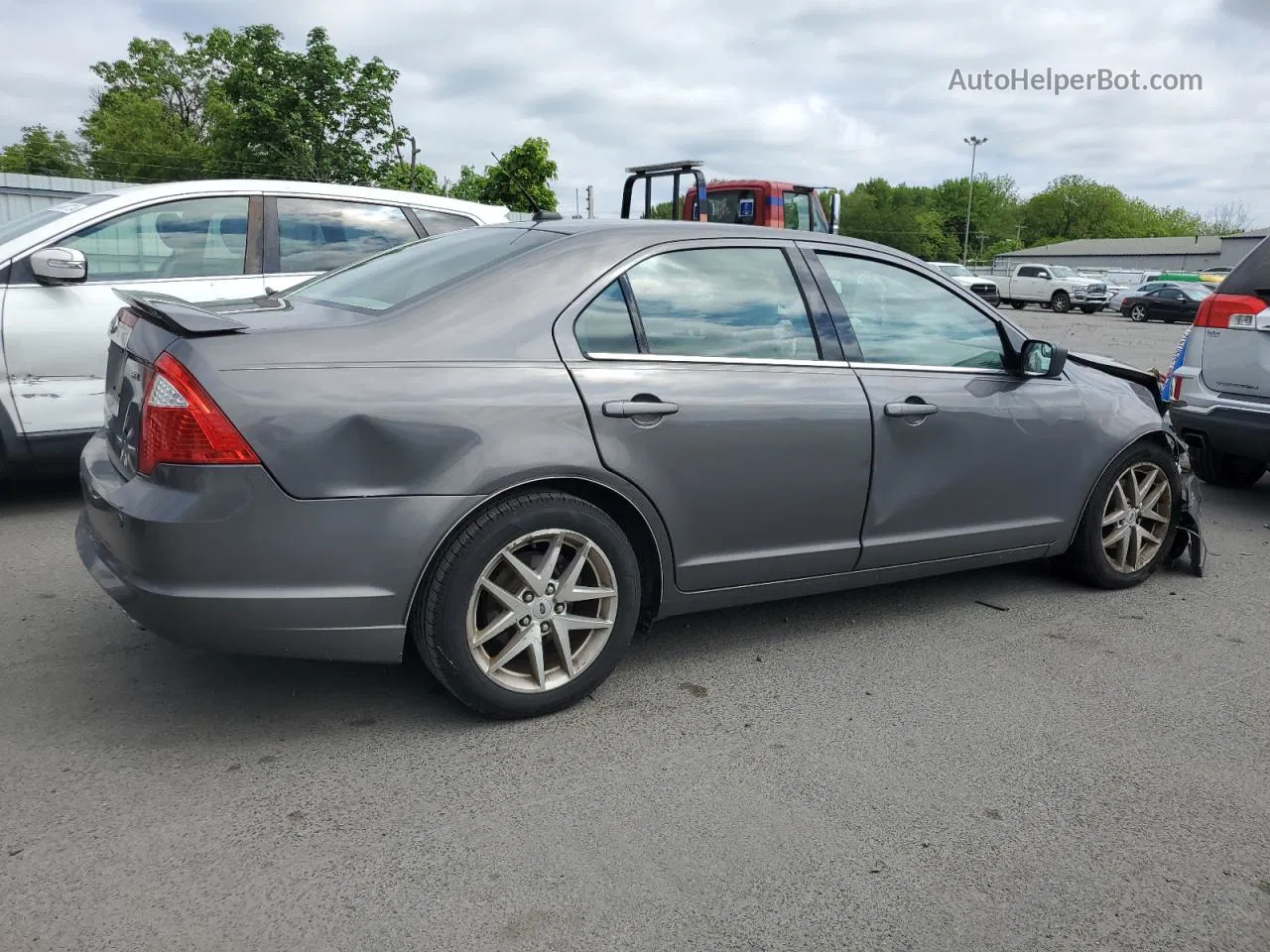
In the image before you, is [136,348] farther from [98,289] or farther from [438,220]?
[438,220]

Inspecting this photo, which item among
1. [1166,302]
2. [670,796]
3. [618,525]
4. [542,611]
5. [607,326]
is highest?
[1166,302]

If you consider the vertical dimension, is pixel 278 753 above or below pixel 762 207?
below

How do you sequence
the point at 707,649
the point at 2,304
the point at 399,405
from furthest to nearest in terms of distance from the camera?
1. the point at 2,304
2. the point at 707,649
3. the point at 399,405

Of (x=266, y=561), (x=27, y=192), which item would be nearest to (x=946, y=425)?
(x=266, y=561)

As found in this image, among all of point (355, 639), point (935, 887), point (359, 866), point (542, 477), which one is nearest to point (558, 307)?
point (542, 477)

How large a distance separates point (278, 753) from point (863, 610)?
2.47m

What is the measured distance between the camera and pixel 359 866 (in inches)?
101

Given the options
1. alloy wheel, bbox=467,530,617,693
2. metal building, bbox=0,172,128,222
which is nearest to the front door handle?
alloy wheel, bbox=467,530,617,693

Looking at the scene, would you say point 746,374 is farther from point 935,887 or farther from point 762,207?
point 762,207

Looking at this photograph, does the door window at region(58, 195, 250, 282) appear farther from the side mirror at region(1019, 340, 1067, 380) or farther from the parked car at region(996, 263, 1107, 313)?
the parked car at region(996, 263, 1107, 313)

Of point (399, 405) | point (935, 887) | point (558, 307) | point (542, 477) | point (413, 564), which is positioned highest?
point (558, 307)

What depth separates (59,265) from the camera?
5371 millimetres

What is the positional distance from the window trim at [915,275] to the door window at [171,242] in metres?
3.71

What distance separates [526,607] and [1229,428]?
16.5ft
